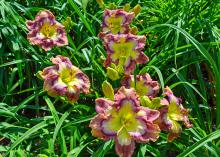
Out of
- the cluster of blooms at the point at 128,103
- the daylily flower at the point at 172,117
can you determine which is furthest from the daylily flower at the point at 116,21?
the daylily flower at the point at 172,117

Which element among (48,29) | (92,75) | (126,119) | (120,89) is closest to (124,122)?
(126,119)

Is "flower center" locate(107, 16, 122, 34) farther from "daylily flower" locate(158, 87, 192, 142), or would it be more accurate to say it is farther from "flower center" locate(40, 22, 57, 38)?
"daylily flower" locate(158, 87, 192, 142)

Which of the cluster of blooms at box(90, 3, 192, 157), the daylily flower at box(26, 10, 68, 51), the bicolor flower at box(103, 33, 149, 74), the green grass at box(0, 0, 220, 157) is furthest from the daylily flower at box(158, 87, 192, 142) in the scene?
the daylily flower at box(26, 10, 68, 51)

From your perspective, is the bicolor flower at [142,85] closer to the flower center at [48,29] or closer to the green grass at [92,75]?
the green grass at [92,75]

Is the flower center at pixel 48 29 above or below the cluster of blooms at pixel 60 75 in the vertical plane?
above

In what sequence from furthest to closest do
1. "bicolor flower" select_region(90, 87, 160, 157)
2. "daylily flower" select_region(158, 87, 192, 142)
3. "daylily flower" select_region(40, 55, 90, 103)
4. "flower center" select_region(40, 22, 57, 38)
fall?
"flower center" select_region(40, 22, 57, 38)
"daylily flower" select_region(40, 55, 90, 103)
"daylily flower" select_region(158, 87, 192, 142)
"bicolor flower" select_region(90, 87, 160, 157)

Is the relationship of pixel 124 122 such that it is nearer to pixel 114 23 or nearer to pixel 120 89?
pixel 120 89

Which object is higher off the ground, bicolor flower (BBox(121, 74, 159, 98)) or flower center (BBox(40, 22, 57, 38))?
flower center (BBox(40, 22, 57, 38))
